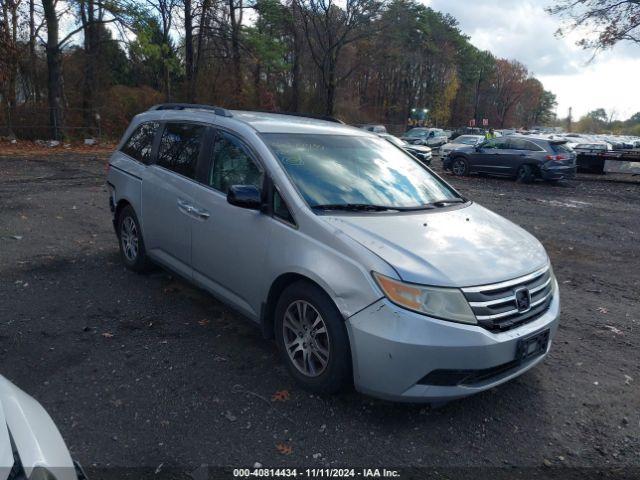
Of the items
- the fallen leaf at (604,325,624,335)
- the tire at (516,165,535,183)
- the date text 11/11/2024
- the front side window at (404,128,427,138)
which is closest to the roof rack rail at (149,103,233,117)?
the date text 11/11/2024

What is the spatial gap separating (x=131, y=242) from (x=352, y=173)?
2841mm

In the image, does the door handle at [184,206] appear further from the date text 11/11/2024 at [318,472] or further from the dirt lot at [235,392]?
the date text 11/11/2024 at [318,472]

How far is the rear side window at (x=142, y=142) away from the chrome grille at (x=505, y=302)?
3.70 meters

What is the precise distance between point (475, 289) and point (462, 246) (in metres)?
0.43

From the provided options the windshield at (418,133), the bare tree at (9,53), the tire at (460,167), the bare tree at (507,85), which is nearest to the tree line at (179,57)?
the bare tree at (9,53)

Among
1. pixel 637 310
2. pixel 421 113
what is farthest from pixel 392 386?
pixel 421 113

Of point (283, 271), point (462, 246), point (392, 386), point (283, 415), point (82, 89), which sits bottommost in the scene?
point (283, 415)

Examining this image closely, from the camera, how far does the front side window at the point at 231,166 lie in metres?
3.95

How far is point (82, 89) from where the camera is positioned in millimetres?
27625

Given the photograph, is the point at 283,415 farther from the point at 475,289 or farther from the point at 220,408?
the point at 475,289

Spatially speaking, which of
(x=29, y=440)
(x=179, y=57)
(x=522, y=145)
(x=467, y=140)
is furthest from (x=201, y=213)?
(x=179, y=57)

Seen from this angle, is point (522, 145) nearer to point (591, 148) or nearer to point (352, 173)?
point (591, 148)

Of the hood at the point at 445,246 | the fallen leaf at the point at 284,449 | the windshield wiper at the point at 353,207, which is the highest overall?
the windshield wiper at the point at 353,207

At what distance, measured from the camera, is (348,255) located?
310cm
